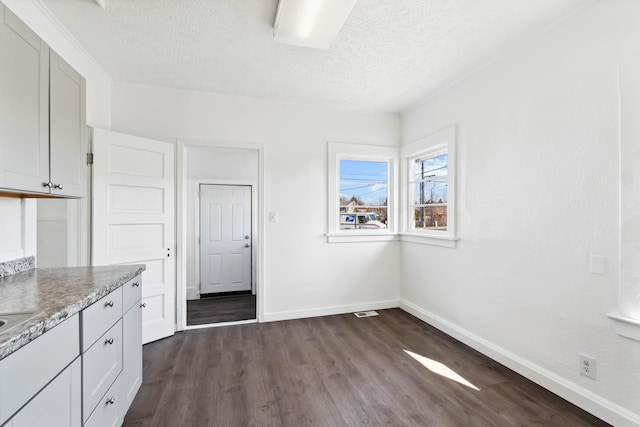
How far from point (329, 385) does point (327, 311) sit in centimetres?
142

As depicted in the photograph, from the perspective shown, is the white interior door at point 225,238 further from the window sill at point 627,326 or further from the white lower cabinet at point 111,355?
the window sill at point 627,326

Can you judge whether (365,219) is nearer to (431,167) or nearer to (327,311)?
(431,167)

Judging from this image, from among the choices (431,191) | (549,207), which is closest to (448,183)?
(431,191)

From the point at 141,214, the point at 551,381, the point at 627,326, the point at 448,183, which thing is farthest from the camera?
the point at 448,183

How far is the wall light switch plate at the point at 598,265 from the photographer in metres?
1.75

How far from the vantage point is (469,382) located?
2.13 metres

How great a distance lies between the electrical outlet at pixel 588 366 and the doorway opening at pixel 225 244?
3729mm

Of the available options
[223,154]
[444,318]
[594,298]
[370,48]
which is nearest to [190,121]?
[223,154]

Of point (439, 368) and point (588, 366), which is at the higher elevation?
point (588, 366)

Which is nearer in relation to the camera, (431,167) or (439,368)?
(439,368)

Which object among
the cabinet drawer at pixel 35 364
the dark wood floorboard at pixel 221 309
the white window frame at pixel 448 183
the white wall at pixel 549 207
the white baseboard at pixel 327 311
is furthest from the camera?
the dark wood floorboard at pixel 221 309

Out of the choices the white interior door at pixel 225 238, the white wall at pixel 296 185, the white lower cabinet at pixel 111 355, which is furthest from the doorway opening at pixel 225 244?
the white lower cabinet at pixel 111 355

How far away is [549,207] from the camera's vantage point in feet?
6.73

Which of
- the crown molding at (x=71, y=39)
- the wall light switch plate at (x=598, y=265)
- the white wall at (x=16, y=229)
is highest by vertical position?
the crown molding at (x=71, y=39)
